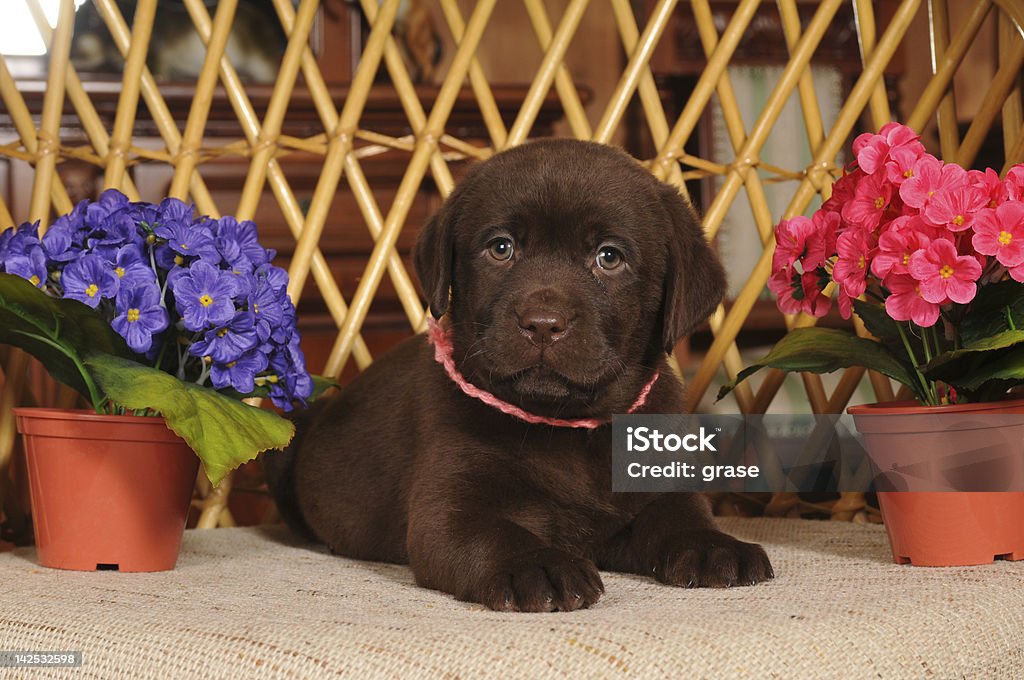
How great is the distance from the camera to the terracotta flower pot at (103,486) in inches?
50.3

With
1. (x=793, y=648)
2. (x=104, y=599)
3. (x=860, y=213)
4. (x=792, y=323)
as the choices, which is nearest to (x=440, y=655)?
(x=793, y=648)

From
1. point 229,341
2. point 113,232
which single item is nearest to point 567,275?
point 229,341

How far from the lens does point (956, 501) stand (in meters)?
1.20

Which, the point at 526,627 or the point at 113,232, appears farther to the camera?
the point at 113,232

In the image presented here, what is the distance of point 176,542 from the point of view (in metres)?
1.33

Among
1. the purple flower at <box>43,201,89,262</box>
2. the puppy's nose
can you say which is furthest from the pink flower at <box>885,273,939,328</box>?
the purple flower at <box>43,201,89,262</box>

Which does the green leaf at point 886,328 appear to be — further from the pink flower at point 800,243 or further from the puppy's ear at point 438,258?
the puppy's ear at point 438,258

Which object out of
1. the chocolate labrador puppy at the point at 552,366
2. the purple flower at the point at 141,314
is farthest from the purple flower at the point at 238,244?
the chocolate labrador puppy at the point at 552,366

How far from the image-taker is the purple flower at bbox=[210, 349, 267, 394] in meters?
1.31

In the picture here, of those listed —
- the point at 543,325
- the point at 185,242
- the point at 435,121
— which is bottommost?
the point at 543,325

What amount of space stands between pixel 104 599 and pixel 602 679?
0.54 metres

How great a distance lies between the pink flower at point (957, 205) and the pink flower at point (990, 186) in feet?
0.06

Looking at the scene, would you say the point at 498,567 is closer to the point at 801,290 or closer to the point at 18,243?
the point at 801,290

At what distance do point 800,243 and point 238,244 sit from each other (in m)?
0.68
